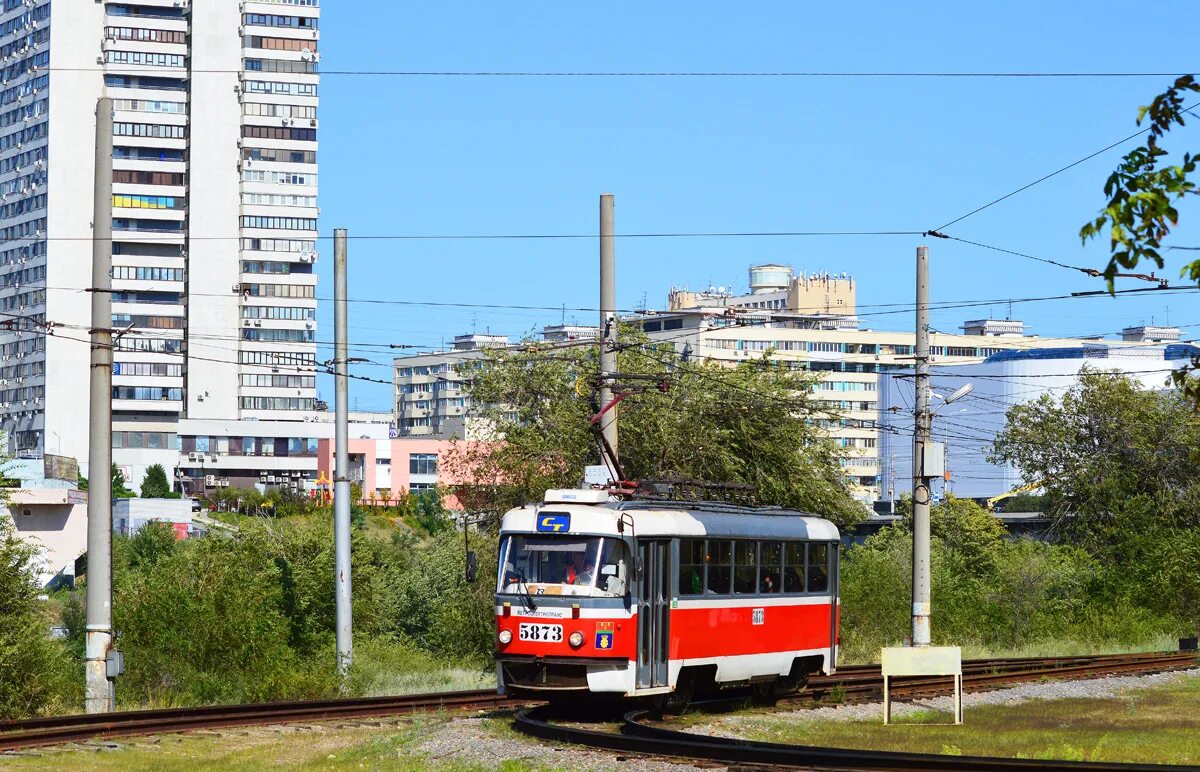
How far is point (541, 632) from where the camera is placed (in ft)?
74.7

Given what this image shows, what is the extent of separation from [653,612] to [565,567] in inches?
53.7

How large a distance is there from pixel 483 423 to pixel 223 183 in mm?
97713

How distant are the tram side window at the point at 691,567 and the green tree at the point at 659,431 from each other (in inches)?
903

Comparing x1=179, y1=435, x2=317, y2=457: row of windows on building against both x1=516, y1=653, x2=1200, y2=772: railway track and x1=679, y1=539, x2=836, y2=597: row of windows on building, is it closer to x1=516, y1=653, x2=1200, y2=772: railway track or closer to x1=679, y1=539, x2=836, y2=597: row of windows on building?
x1=516, y1=653, x2=1200, y2=772: railway track

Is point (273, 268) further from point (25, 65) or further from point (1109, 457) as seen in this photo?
point (1109, 457)

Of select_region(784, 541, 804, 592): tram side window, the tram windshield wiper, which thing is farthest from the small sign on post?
the tram windshield wiper

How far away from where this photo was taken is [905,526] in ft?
306

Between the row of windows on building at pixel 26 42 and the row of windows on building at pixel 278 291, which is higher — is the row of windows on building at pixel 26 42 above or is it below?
above

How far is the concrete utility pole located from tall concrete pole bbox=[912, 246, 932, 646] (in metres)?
10.9

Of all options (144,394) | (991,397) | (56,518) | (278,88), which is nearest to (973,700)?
(56,518)

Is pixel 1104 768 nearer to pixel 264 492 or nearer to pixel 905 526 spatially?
pixel 905 526

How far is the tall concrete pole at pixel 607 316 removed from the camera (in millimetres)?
29172

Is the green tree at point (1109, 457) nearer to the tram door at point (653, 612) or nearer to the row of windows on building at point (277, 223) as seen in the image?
the tram door at point (653, 612)

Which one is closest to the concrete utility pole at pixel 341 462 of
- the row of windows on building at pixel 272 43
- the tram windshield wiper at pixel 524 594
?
the tram windshield wiper at pixel 524 594
